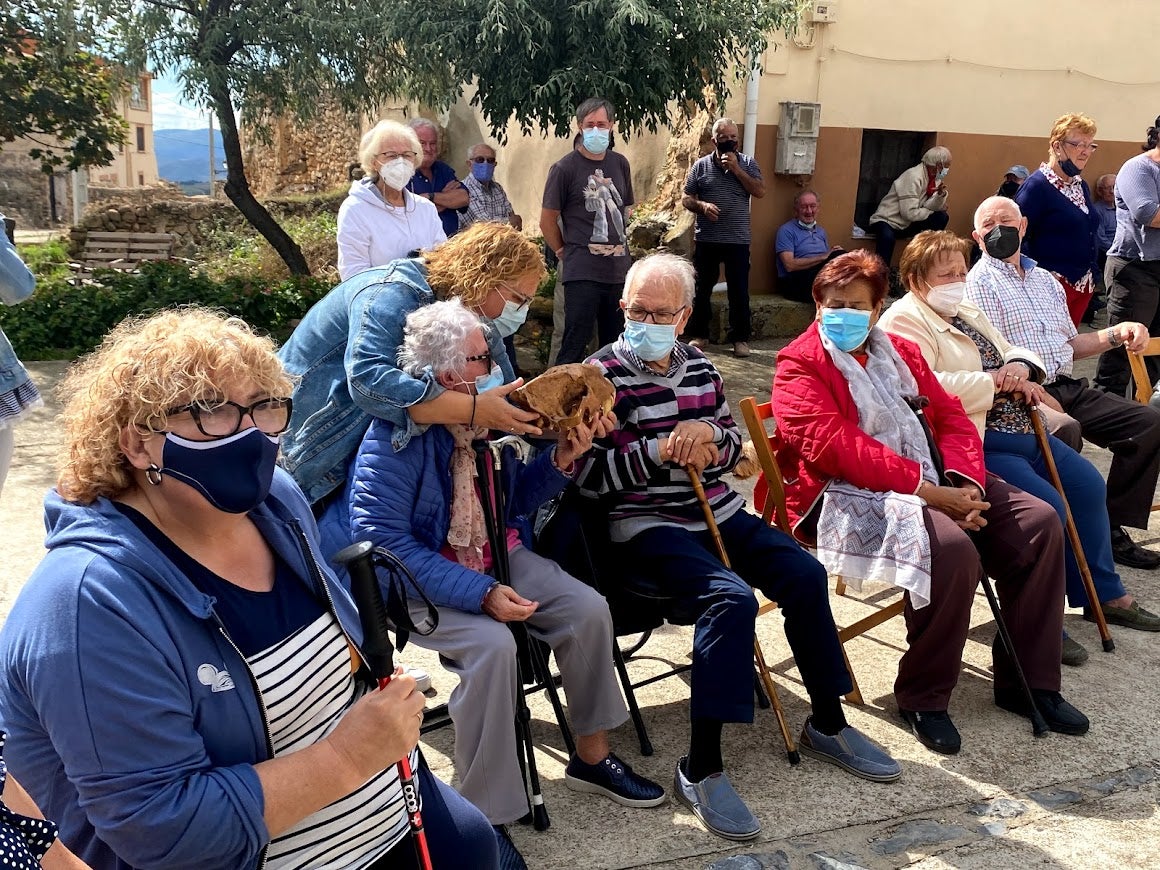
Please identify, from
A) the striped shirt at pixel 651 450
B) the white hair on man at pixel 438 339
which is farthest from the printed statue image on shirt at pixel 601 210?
the white hair on man at pixel 438 339

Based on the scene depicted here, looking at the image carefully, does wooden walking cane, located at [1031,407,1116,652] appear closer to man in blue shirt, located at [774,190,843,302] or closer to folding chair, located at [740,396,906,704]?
folding chair, located at [740,396,906,704]

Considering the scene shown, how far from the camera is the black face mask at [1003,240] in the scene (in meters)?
4.85

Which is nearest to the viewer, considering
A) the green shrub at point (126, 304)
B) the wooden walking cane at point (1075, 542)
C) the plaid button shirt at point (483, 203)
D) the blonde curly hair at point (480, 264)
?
the blonde curly hair at point (480, 264)

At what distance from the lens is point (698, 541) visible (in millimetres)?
3531

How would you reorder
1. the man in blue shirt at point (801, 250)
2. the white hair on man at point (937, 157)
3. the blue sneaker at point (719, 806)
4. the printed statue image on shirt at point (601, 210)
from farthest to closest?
the white hair on man at point (937, 157), the man in blue shirt at point (801, 250), the printed statue image on shirt at point (601, 210), the blue sneaker at point (719, 806)

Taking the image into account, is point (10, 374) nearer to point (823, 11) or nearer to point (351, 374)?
point (351, 374)

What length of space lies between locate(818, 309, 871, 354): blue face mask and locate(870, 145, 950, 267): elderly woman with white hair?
285 inches

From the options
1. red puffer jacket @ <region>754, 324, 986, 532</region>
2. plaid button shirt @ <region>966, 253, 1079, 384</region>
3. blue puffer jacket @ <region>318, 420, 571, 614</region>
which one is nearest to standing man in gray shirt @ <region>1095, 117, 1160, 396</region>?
plaid button shirt @ <region>966, 253, 1079, 384</region>

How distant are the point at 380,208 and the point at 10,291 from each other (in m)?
1.98

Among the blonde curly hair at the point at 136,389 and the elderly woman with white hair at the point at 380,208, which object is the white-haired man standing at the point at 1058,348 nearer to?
the elderly woman with white hair at the point at 380,208

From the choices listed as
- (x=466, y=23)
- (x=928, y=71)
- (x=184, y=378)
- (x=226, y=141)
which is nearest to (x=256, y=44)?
(x=226, y=141)

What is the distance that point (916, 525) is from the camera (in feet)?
11.7

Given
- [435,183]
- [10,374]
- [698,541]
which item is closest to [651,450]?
[698,541]

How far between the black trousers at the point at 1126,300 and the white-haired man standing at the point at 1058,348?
166 cm
